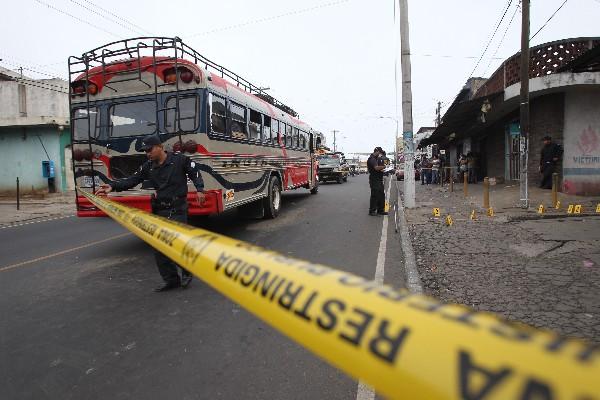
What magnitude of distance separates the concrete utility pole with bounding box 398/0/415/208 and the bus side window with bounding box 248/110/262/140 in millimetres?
5078

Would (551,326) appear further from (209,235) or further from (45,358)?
(45,358)

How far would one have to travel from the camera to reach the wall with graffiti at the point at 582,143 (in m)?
12.5

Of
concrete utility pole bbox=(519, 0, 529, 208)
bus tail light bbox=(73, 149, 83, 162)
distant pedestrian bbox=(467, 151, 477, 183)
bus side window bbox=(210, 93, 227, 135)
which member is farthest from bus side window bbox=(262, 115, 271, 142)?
distant pedestrian bbox=(467, 151, 477, 183)

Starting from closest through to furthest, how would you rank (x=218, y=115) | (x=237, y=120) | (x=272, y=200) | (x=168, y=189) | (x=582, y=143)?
(x=168, y=189) → (x=218, y=115) → (x=237, y=120) → (x=272, y=200) → (x=582, y=143)

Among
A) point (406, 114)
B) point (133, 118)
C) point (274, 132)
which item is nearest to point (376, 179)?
point (274, 132)

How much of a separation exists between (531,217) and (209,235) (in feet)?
28.1

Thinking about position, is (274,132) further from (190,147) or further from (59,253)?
(59,253)

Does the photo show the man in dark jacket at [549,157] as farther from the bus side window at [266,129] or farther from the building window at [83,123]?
the building window at [83,123]

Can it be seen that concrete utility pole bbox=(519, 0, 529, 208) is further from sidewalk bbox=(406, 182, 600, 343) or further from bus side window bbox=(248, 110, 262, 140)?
bus side window bbox=(248, 110, 262, 140)

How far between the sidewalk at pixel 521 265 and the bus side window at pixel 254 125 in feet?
13.5

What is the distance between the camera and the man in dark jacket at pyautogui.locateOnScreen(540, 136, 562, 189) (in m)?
12.0

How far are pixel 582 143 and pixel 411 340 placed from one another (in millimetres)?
14908

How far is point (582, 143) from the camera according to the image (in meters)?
12.7

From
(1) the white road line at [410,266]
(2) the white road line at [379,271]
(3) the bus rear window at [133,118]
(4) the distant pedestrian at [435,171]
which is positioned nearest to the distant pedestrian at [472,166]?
(4) the distant pedestrian at [435,171]
